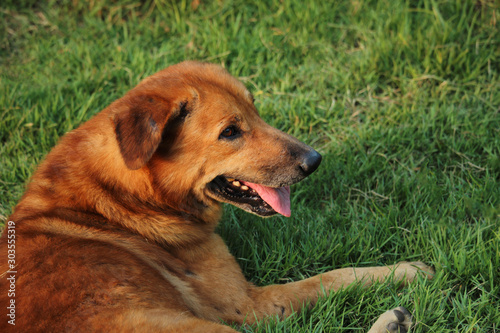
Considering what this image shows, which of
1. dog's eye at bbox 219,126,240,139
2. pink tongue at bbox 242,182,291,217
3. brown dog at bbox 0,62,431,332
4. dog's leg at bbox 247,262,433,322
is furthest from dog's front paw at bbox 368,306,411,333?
dog's eye at bbox 219,126,240,139


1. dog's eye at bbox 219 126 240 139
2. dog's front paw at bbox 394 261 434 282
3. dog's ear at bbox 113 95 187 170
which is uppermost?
dog's ear at bbox 113 95 187 170

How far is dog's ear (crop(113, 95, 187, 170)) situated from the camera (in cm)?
277

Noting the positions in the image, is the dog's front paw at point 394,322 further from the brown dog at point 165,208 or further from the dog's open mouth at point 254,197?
the dog's open mouth at point 254,197

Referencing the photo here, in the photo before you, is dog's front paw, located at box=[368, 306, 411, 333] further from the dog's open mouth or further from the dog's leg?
the dog's open mouth

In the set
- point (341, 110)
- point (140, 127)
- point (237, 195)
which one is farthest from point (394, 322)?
point (341, 110)

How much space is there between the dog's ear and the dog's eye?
361 millimetres

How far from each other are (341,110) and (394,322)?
252 cm

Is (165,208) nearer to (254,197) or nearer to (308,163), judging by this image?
(254,197)

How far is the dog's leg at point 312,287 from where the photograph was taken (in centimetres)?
311

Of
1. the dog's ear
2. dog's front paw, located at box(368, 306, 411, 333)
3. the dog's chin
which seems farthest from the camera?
the dog's chin

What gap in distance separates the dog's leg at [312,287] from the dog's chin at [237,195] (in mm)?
503

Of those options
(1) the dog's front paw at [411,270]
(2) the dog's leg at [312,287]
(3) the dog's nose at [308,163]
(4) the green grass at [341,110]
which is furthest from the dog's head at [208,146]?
(1) the dog's front paw at [411,270]

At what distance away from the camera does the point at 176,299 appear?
2742mm

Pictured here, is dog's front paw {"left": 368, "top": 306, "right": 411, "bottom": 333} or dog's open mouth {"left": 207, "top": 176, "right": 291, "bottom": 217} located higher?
dog's open mouth {"left": 207, "top": 176, "right": 291, "bottom": 217}
